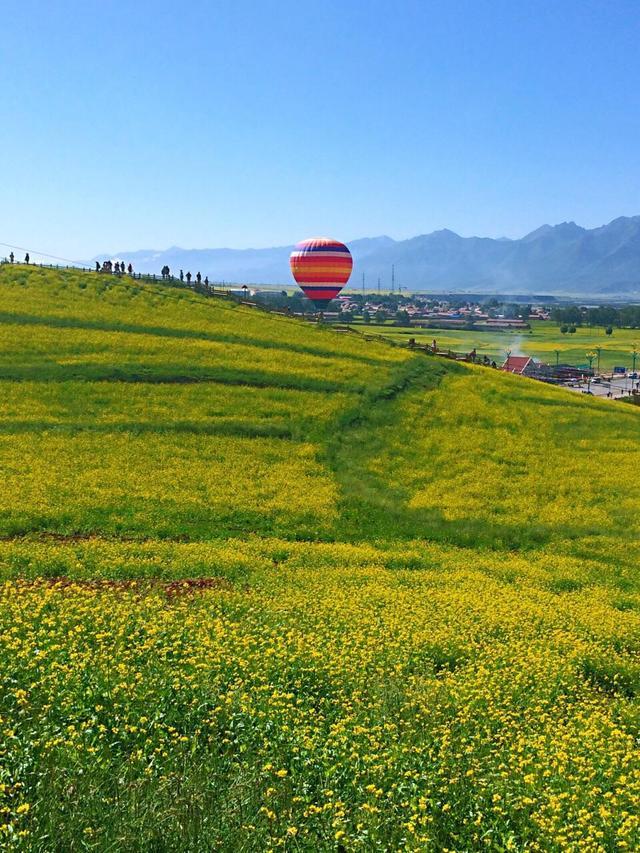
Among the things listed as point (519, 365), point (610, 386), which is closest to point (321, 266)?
point (519, 365)

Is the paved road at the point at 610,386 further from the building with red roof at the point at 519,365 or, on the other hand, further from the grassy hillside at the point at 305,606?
the grassy hillside at the point at 305,606

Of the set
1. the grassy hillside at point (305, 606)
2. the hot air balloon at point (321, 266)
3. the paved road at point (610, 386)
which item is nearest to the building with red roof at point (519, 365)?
the paved road at point (610, 386)

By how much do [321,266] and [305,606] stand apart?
88.8m

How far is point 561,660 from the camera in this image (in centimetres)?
2170

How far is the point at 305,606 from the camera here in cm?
2473

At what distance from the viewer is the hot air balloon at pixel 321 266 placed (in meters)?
108

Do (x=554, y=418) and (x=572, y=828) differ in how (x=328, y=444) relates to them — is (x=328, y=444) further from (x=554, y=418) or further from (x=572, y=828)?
(x=572, y=828)

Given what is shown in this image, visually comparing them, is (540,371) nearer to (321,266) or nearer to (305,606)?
(321,266)

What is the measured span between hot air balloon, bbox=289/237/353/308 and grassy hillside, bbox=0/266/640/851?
169 ft

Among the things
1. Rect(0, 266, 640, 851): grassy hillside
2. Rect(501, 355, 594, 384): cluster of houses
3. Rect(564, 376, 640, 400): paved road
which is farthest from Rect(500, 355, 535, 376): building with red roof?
Rect(0, 266, 640, 851): grassy hillside

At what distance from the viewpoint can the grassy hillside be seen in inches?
564

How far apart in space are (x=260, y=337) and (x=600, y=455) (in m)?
31.3

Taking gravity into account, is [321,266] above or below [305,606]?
above

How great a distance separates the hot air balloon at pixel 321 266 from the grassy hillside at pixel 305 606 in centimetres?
5142
